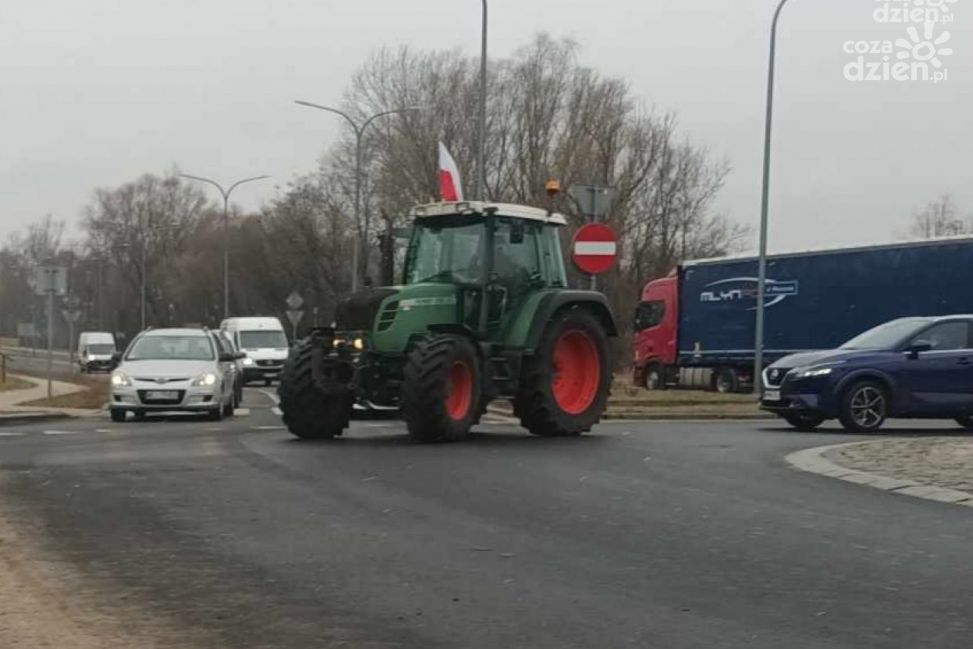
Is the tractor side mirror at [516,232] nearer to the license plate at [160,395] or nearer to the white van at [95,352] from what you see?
the license plate at [160,395]

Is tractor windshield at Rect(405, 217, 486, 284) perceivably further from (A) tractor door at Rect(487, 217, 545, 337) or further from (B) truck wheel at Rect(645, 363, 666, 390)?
(B) truck wheel at Rect(645, 363, 666, 390)

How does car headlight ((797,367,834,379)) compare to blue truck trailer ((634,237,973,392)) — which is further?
blue truck trailer ((634,237,973,392))

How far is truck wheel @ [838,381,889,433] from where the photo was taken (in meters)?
16.6

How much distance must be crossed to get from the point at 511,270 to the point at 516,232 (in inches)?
18.6

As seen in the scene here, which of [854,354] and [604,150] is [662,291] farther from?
[854,354]

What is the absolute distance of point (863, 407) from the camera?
16.8 meters

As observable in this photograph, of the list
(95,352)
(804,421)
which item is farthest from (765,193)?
(95,352)

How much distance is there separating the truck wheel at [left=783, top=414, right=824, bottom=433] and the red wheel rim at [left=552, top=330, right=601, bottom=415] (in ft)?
10.1

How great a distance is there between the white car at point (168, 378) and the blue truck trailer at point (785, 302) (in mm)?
14989

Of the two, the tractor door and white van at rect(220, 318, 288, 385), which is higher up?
the tractor door

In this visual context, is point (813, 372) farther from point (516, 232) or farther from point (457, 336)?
point (457, 336)

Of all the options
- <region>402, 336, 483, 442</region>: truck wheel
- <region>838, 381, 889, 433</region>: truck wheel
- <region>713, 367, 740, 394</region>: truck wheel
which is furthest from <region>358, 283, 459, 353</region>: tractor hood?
<region>713, 367, 740, 394</region>: truck wheel

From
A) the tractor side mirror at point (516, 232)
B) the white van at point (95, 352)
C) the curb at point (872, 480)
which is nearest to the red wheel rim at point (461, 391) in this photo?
the tractor side mirror at point (516, 232)

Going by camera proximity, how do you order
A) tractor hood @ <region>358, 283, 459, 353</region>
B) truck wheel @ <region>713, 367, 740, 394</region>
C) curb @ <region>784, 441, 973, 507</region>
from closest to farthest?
1. curb @ <region>784, 441, 973, 507</region>
2. tractor hood @ <region>358, 283, 459, 353</region>
3. truck wheel @ <region>713, 367, 740, 394</region>
